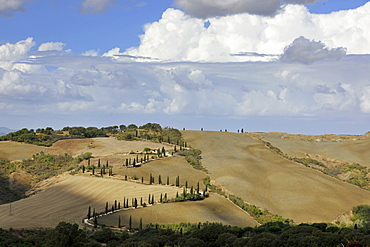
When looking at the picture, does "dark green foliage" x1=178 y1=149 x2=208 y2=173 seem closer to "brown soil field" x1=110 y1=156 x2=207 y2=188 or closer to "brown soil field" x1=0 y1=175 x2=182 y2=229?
"brown soil field" x1=110 y1=156 x2=207 y2=188

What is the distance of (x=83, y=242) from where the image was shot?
44.2 meters

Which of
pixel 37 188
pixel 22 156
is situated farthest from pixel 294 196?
pixel 22 156

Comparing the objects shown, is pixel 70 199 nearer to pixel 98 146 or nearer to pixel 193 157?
pixel 193 157

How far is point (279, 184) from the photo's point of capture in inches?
3568

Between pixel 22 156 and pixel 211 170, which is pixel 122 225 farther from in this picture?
pixel 22 156

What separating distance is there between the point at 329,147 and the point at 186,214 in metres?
77.7

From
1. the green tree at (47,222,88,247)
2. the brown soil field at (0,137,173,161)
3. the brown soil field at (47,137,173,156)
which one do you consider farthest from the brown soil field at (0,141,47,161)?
the green tree at (47,222,88,247)

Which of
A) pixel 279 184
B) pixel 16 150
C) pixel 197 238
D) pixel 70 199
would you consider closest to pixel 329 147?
pixel 279 184

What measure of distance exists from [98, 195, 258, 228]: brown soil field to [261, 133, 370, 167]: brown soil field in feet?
179

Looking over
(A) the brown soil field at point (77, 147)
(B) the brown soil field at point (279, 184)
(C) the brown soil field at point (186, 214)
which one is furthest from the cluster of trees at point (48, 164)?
(C) the brown soil field at point (186, 214)

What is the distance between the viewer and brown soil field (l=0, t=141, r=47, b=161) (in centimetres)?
10119

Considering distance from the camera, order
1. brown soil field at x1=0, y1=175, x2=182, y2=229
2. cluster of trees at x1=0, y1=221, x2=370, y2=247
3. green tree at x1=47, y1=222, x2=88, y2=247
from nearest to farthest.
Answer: green tree at x1=47, y1=222, x2=88, y2=247, cluster of trees at x1=0, y1=221, x2=370, y2=247, brown soil field at x1=0, y1=175, x2=182, y2=229

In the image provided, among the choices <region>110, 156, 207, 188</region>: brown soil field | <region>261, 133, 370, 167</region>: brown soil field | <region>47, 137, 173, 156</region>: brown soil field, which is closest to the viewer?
<region>110, 156, 207, 188</region>: brown soil field

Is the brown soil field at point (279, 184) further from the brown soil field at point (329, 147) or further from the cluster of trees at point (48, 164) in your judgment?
the cluster of trees at point (48, 164)
